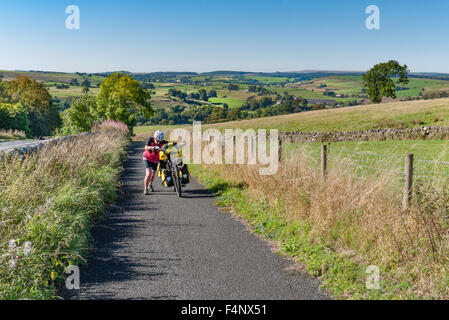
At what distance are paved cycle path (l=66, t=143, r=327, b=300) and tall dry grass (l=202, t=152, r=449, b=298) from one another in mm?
999

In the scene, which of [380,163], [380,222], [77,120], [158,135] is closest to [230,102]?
[77,120]

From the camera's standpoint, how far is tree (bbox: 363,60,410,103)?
8106cm

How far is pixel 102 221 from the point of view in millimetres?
8359

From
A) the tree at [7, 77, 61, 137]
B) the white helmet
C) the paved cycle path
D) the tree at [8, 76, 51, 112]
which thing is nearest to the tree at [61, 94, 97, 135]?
the white helmet

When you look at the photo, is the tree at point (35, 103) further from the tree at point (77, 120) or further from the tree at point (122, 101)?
the tree at point (77, 120)

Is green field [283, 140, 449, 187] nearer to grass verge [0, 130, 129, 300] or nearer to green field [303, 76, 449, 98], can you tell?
grass verge [0, 130, 129, 300]

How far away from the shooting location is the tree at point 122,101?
50.2 meters

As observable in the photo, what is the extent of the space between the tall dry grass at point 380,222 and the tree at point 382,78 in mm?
80820

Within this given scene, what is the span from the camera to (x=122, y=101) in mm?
51656

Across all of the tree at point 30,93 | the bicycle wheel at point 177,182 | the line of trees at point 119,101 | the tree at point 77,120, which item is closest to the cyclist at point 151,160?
the bicycle wheel at point 177,182

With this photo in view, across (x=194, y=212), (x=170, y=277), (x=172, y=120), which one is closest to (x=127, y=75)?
(x=172, y=120)

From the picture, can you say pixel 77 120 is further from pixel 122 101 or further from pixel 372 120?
pixel 372 120

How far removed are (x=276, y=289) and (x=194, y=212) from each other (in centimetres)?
465

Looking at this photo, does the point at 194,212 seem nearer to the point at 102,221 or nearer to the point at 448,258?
the point at 102,221
